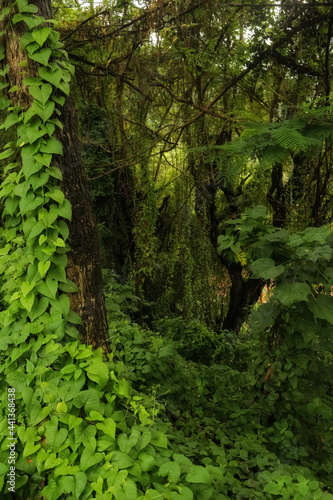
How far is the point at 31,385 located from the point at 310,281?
1694 millimetres

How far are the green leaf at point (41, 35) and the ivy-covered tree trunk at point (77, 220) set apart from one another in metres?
0.14

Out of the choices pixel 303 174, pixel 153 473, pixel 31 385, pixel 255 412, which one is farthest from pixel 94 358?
pixel 303 174

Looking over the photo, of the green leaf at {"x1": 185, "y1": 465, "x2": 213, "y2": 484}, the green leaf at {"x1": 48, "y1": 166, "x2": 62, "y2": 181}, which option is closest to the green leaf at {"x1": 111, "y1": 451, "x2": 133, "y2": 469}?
the green leaf at {"x1": 185, "y1": 465, "x2": 213, "y2": 484}

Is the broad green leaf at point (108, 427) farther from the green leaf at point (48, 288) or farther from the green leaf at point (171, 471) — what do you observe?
the green leaf at point (48, 288)

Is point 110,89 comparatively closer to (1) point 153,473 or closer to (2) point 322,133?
(2) point 322,133

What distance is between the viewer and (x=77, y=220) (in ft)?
6.54

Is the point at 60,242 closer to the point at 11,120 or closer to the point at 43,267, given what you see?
the point at 43,267

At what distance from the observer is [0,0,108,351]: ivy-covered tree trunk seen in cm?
188

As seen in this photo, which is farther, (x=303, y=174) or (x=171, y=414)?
(x=303, y=174)

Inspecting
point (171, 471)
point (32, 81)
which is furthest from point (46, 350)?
point (32, 81)

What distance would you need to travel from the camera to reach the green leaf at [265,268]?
2242mm

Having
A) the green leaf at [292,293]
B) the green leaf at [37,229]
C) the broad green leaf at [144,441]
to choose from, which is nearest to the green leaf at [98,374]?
the broad green leaf at [144,441]

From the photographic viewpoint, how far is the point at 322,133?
91.7 inches

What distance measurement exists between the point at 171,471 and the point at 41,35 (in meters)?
1.99
